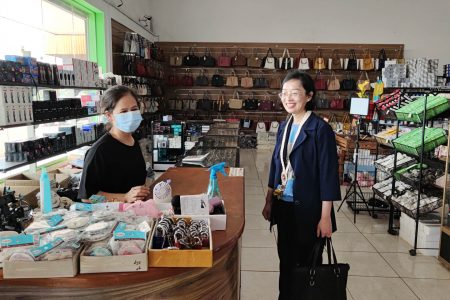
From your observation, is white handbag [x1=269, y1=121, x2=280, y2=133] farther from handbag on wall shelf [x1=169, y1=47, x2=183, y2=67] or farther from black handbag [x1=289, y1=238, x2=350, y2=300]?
black handbag [x1=289, y1=238, x2=350, y2=300]

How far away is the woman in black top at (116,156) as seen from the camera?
222 cm

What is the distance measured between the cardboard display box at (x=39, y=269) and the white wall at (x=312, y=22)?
34.1 ft

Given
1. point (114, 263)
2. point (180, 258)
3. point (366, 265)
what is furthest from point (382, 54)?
point (114, 263)

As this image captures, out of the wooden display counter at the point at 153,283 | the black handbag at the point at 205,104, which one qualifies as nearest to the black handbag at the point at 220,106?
the black handbag at the point at 205,104

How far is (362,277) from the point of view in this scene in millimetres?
3301

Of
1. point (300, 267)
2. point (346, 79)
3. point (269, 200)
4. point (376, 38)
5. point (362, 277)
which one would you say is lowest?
point (362, 277)

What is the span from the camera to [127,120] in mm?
2336

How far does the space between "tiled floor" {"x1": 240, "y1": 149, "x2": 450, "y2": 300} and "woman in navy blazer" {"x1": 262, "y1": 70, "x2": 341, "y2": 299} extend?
2.79 feet

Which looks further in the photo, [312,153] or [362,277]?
[362,277]

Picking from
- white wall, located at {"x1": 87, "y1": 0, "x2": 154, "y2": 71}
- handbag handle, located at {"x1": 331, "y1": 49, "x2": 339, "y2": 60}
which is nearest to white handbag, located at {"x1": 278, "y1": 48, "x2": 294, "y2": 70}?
handbag handle, located at {"x1": 331, "y1": 49, "x2": 339, "y2": 60}

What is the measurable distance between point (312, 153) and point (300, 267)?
0.67m

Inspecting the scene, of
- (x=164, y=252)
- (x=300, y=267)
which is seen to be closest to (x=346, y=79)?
(x=300, y=267)

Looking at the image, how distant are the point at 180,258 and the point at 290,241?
3.92 ft

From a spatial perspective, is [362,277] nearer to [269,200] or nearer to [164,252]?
[269,200]
